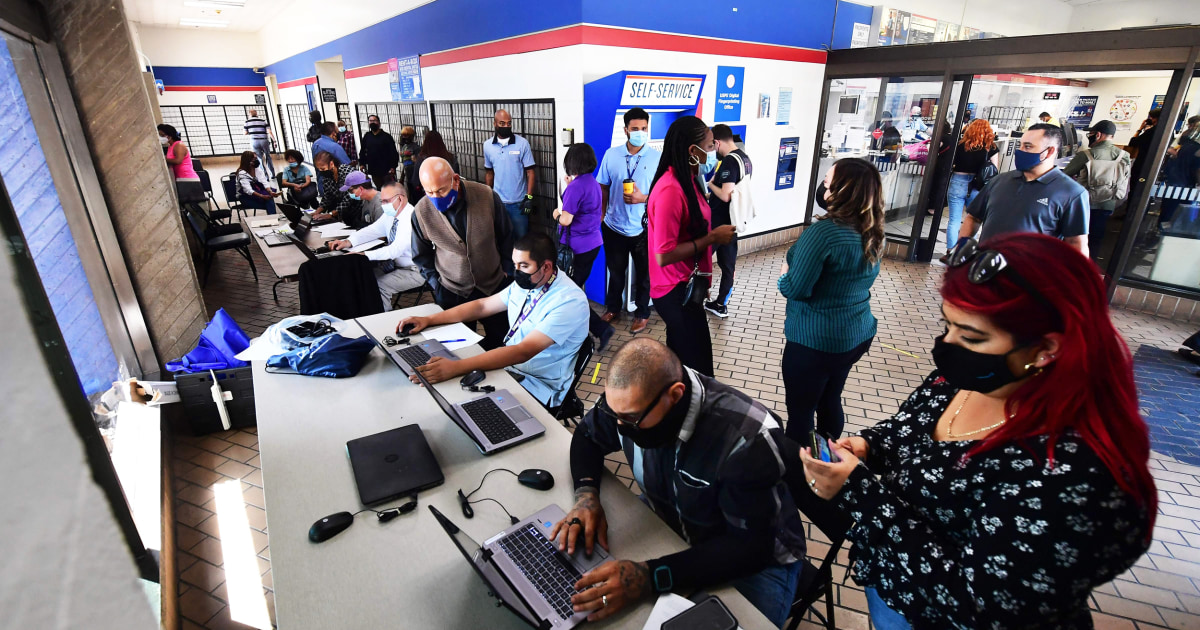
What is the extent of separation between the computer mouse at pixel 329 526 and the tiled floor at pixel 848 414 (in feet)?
1.30

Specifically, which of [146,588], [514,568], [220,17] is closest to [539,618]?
[514,568]

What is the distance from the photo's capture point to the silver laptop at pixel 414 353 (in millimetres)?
2535

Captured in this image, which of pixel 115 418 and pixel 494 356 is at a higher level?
pixel 494 356

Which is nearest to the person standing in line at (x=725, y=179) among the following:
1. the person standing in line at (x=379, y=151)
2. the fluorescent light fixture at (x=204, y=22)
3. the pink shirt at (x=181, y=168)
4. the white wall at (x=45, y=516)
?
the white wall at (x=45, y=516)

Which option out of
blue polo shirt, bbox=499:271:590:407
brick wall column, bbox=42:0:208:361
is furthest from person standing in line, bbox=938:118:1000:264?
brick wall column, bbox=42:0:208:361

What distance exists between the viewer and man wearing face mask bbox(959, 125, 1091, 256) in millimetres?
3637

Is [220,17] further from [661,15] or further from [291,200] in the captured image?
[661,15]

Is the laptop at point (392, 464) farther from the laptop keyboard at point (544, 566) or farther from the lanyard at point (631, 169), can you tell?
the lanyard at point (631, 169)

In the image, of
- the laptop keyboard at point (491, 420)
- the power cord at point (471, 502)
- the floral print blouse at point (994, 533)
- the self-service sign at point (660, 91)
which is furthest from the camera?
the self-service sign at point (660, 91)

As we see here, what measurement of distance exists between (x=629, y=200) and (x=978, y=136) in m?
4.36

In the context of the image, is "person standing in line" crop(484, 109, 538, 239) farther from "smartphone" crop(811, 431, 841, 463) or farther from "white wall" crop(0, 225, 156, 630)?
"white wall" crop(0, 225, 156, 630)

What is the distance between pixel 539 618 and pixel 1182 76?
6.74 meters

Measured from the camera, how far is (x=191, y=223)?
5.56m

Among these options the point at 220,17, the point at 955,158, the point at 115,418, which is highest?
the point at 220,17
